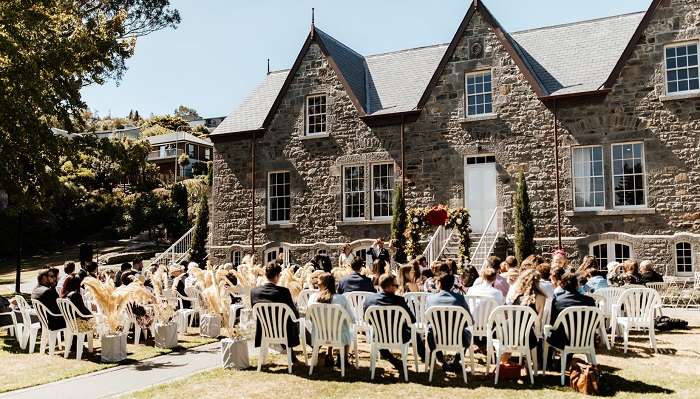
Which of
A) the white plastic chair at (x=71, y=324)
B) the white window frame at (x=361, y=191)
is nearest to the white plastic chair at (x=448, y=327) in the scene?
the white plastic chair at (x=71, y=324)

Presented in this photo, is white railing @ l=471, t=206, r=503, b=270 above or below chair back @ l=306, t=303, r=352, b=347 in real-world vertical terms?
above

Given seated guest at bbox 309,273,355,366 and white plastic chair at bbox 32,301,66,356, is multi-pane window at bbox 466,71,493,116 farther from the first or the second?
white plastic chair at bbox 32,301,66,356

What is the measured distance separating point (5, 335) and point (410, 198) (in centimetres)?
1229

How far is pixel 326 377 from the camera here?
7621 millimetres

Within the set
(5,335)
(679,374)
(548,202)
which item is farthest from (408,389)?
(548,202)

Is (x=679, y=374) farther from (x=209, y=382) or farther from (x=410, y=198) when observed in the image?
(x=410, y=198)

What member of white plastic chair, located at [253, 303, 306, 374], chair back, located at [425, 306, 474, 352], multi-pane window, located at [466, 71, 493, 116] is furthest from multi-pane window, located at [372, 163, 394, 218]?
chair back, located at [425, 306, 474, 352]

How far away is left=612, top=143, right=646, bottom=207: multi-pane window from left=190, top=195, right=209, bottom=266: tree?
1521 centimetres

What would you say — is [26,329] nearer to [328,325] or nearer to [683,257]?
[328,325]

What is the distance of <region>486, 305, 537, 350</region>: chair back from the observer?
7.04 m

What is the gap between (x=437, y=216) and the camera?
18031mm

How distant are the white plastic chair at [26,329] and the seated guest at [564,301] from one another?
7858 mm

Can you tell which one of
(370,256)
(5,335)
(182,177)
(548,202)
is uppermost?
(182,177)

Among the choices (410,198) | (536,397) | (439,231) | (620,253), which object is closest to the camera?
(536,397)
